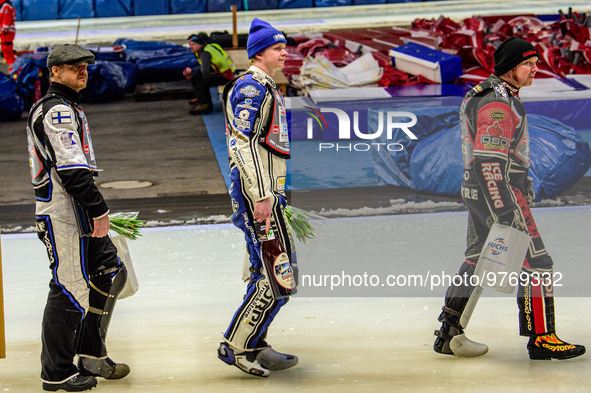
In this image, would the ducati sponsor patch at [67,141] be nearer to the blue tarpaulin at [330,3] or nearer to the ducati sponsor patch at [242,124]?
the ducati sponsor patch at [242,124]

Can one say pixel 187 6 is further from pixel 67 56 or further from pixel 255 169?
pixel 255 169

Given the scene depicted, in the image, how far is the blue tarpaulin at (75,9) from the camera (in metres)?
25.3

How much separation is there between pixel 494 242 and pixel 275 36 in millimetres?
1486

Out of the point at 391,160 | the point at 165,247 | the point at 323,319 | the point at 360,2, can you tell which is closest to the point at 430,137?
the point at 391,160

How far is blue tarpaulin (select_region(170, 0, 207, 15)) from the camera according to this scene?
25562 mm

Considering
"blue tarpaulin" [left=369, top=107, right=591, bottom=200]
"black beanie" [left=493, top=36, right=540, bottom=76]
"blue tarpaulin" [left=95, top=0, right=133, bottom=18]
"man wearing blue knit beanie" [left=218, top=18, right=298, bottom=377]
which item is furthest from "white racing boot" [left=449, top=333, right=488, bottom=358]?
"blue tarpaulin" [left=95, top=0, right=133, bottom=18]

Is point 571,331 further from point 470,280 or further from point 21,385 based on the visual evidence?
point 21,385

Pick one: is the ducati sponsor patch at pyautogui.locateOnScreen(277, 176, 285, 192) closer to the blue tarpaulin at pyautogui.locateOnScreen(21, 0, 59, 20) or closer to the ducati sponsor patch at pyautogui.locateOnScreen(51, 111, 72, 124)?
the ducati sponsor patch at pyautogui.locateOnScreen(51, 111, 72, 124)

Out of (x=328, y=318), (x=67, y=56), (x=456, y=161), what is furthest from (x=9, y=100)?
(x=67, y=56)

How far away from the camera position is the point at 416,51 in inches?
470

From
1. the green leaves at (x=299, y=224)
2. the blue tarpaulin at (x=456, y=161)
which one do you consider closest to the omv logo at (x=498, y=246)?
the green leaves at (x=299, y=224)

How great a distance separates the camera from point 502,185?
14.5ft

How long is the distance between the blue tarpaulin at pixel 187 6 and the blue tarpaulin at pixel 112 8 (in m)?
1.22

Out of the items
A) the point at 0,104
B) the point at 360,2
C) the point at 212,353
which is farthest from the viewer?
the point at 360,2
